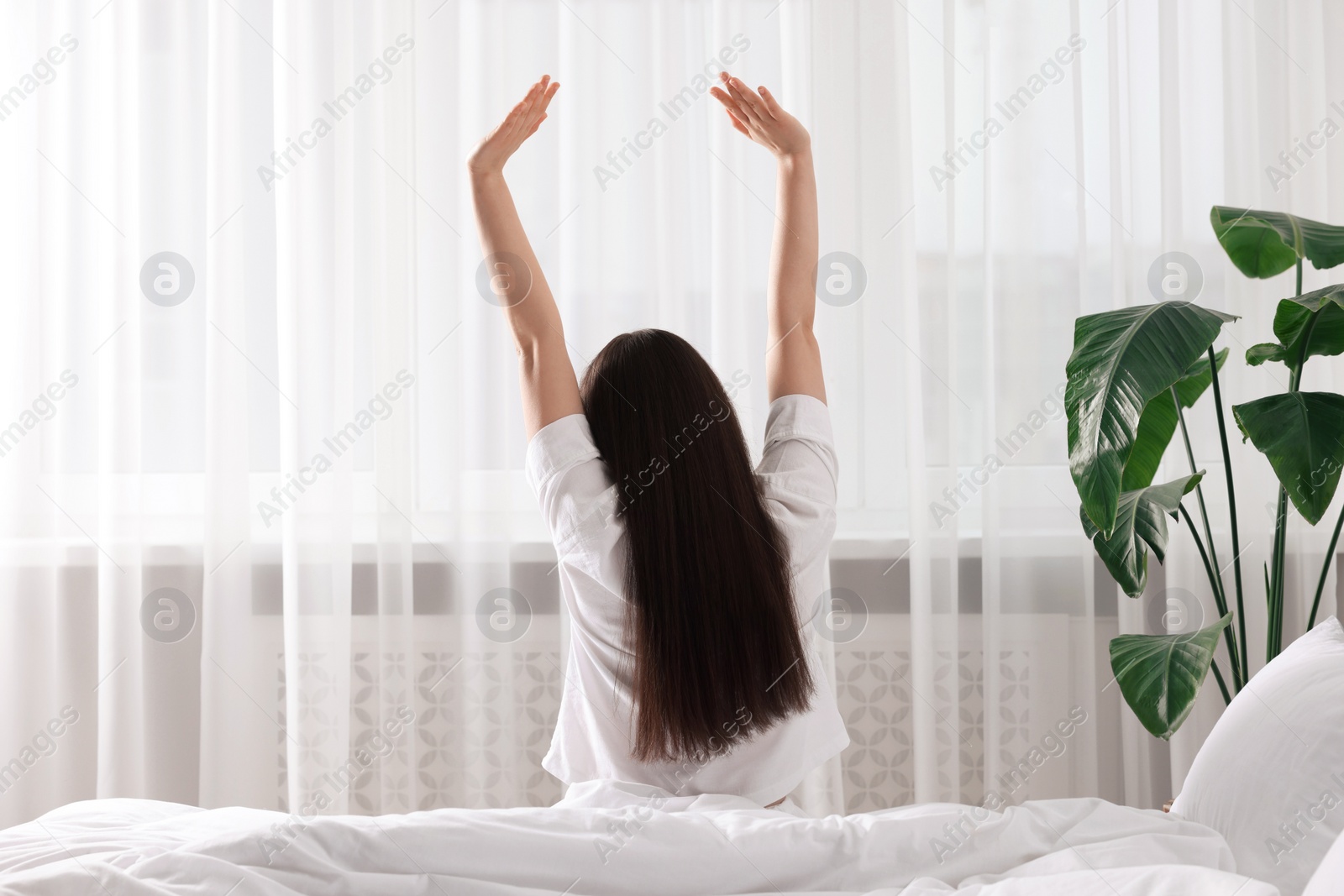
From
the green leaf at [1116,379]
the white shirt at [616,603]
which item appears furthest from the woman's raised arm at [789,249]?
the green leaf at [1116,379]

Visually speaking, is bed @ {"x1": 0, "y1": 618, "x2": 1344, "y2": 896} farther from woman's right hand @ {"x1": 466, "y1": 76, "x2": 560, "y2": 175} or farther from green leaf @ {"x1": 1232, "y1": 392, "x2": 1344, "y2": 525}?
woman's right hand @ {"x1": 466, "y1": 76, "x2": 560, "y2": 175}

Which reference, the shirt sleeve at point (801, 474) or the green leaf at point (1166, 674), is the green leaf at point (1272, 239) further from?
the shirt sleeve at point (801, 474)

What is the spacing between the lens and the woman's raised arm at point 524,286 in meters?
1.13

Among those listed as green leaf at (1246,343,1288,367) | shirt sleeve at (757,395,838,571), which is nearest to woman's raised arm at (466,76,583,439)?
shirt sleeve at (757,395,838,571)

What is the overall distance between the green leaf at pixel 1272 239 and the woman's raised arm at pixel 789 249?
0.74m

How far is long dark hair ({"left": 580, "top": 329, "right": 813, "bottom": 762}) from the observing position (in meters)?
1.05

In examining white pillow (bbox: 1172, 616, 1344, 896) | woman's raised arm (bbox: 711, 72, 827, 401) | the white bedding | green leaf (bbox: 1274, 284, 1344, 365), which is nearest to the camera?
the white bedding

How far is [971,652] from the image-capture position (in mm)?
2068

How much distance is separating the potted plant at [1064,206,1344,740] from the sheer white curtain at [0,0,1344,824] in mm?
449

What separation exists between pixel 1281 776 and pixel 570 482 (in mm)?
804

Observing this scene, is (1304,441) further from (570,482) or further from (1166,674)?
(570,482)

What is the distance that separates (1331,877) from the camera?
65cm

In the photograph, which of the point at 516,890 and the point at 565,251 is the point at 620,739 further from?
the point at 565,251

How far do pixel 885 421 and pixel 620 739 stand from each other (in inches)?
46.9
